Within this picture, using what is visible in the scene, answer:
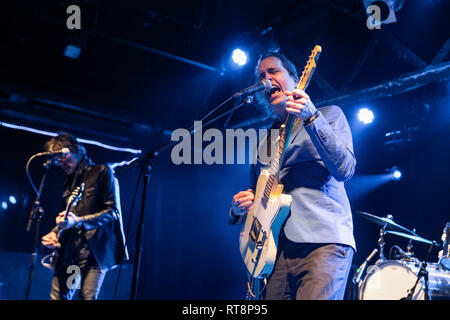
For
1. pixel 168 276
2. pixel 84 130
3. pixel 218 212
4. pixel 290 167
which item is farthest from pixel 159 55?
pixel 290 167

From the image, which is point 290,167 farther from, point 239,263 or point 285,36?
point 239,263

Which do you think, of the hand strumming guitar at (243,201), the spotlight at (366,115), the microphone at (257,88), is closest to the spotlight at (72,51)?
the microphone at (257,88)

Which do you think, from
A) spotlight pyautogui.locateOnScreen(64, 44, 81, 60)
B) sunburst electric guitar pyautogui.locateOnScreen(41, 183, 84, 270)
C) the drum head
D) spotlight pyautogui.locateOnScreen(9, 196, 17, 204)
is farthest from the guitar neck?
spotlight pyautogui.locateOnScreen(9, 196, 17, 204)

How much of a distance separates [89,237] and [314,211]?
2522mm

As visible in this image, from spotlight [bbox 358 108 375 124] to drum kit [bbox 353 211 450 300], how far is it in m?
1.62

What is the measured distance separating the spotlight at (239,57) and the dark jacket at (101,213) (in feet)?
8.32

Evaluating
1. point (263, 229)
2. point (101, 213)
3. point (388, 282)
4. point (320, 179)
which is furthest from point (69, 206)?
point (388, 282)

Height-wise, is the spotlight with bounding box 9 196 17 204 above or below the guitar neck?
above

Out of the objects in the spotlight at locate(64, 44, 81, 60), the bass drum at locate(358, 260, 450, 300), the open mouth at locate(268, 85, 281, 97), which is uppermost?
the spotlight at locate(64, 44, 81, 60)

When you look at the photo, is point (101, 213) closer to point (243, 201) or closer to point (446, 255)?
point (243, 201)

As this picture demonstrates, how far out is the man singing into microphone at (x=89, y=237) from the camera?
A: 12.2 feet

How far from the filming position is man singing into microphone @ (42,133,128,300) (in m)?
3.73

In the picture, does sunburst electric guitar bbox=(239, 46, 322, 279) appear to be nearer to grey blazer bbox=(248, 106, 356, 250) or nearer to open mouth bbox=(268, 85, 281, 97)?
grey blazer bbox=(248, 106, 356, 250)

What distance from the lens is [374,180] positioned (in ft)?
21.5
